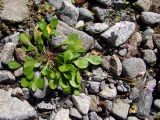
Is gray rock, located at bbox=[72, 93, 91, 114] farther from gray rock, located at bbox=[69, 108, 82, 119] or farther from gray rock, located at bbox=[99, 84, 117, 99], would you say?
gray rock, located at bbox=[99, 84, 117, 99]

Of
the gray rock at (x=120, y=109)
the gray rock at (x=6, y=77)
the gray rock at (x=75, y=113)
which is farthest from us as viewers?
the gray rock at (x=120, y=109)

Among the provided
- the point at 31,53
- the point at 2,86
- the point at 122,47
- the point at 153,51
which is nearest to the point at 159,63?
the point at 153,51

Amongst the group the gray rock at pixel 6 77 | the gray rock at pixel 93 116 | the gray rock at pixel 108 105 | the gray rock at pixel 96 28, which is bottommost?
the gray rock at pixel 93 116

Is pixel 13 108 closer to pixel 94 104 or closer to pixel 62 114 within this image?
pixel 62 114

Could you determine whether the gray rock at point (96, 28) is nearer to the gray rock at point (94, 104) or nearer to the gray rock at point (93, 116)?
the gray rock at point (94, 104)

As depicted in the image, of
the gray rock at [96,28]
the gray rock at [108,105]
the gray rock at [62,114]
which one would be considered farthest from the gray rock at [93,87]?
the gray rock at [96,28]

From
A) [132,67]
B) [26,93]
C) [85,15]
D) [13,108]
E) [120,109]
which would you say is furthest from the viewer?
[85,15]

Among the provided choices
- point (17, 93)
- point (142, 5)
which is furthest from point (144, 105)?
point (17, 93)

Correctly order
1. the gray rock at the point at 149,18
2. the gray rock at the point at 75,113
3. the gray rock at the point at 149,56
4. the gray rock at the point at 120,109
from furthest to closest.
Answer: the gray rock at the point at 149,18 < the gray rock at the point at 149,56 < the gray rock at the point at 120,109 < the gray rock at the point at 75,113
